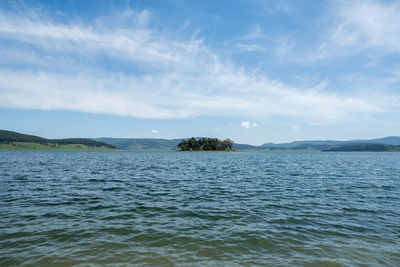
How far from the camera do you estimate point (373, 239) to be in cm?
1302

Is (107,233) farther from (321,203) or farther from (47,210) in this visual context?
(321,203)

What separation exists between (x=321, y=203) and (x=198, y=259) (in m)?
16.1

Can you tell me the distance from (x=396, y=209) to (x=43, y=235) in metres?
27.2

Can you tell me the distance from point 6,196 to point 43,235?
47.0 feet

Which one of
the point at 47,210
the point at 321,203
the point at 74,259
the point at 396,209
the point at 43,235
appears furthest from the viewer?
the point at 321,203

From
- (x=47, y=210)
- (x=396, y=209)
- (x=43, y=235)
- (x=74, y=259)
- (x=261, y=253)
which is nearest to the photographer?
(x=74, y=259)

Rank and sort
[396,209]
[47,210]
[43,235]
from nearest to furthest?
[43,235]
[47,210]
[396,209]

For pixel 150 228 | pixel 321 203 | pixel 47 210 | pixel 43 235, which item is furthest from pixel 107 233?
pixel 321 203

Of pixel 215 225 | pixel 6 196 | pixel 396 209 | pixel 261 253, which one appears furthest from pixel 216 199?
pixel 6 196

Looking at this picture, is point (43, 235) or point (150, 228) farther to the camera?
point (150, 228)

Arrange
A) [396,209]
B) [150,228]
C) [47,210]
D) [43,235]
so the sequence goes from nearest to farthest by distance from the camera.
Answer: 1. [43,235]
2. [150,228]
3. [47,210]
4. [396,209]

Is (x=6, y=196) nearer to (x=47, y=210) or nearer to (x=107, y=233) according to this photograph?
(x=47, y=210)

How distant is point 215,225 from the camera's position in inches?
589

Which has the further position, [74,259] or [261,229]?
[261,229]
